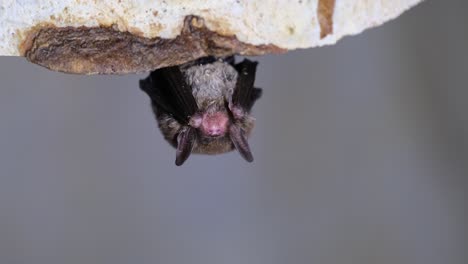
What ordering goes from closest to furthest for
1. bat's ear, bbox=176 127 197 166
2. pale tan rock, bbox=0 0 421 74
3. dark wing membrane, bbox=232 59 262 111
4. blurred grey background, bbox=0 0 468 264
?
pale tan rock, bbox=0 0 421 74, bat's ear, bbox=176 127 197 166, dark wing membrane, bbox=232 59 262 111, blurred grey background, bbox=0 0 468 264

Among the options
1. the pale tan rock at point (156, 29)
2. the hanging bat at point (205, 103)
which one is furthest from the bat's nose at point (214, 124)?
the pale tan rock at point (156, 29)

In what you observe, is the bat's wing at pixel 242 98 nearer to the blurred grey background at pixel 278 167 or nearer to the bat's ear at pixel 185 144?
the bat's ear at pixel 185 144

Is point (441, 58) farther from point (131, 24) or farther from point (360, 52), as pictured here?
point (131, 24)

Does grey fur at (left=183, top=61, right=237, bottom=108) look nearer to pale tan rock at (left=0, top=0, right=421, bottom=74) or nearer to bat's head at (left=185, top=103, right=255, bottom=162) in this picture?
bat's head at (left=185, top=103, right=255, bottom=162)

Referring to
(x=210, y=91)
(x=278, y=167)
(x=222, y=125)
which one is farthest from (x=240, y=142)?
(x=278, y=167)

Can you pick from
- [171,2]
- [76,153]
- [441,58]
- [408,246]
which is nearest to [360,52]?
[441,58]

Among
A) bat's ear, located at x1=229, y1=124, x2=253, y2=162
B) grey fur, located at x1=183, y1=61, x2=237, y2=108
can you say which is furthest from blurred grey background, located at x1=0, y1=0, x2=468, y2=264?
bat's ear, located at x1=229, y1=124, x2=253, y2=162
